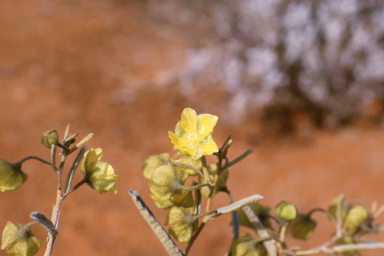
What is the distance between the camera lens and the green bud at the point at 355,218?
2.74 ft

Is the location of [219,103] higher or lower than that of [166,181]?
higher

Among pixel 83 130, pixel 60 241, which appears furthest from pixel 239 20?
pixel 60 241

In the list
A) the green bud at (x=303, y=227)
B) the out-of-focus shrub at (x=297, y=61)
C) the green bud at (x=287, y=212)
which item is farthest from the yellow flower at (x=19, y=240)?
the out-of-focus shrub at (x=297, y=61)

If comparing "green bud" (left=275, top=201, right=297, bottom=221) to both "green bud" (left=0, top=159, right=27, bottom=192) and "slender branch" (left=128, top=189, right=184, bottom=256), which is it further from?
"green bud" (left=0, top=159, right=27, bottom=192)

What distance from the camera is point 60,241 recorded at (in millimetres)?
2246

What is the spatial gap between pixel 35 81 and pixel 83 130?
0.87 meters

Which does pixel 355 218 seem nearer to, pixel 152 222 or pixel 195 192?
pixel 195 192

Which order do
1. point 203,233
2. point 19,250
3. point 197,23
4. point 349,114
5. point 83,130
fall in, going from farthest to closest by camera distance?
point 197,23
point 349,114
point 83,130
point 203,233
point 19,250

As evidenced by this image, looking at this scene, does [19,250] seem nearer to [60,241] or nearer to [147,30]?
[60,241]

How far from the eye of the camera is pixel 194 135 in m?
0.65

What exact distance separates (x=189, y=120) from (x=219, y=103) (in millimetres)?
2950

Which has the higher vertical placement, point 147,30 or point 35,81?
point 147,30

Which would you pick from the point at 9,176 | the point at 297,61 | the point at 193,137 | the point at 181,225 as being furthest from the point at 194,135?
the point at 297,61

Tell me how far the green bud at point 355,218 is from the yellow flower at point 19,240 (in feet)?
2.23
